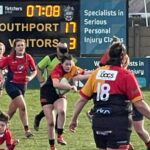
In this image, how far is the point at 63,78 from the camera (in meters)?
12.0

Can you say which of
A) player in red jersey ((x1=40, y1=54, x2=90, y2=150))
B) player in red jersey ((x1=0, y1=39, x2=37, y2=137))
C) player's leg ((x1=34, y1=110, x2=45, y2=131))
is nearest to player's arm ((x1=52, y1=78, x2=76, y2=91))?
player in red jersey ((x1=40, y1=54, x2=90, y2=150))

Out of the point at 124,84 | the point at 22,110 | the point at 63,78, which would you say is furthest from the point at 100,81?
the point at 22,110

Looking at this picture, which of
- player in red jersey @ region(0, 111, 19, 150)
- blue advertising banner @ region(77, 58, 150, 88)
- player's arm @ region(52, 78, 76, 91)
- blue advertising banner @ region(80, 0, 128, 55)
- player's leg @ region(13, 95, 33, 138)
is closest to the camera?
player in red jersey @ region(0, 111, 19, 150)

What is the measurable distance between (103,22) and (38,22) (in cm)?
246

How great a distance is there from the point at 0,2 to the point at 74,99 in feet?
15.1

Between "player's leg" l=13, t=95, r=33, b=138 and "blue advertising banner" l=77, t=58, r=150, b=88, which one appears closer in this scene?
"player's leg" l=13, t=95, r=33, b=138

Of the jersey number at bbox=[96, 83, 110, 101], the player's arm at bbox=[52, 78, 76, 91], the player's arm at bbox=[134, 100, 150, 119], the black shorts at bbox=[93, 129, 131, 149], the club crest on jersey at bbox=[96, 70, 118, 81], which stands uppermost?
the club crest on jersey at bbox=[96, 70, 118, 81]

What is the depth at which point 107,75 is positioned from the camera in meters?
8.32

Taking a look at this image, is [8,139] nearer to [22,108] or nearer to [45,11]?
[22,108]

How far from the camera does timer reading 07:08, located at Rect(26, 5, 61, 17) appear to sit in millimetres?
23797

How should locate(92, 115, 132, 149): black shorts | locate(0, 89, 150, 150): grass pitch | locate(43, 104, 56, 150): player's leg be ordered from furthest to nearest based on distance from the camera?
locate(0, 89, 150, 150): grass pitch → locate(43, 104, 56, 150): player's leg → locate(92, 115, 132, 149): black shorts

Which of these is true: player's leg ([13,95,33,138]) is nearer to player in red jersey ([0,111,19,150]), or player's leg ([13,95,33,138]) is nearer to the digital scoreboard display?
player in red jersey ([0,111,19,150])

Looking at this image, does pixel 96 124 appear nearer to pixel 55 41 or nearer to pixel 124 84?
pixel 124 84

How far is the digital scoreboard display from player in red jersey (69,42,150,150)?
15571 mm
